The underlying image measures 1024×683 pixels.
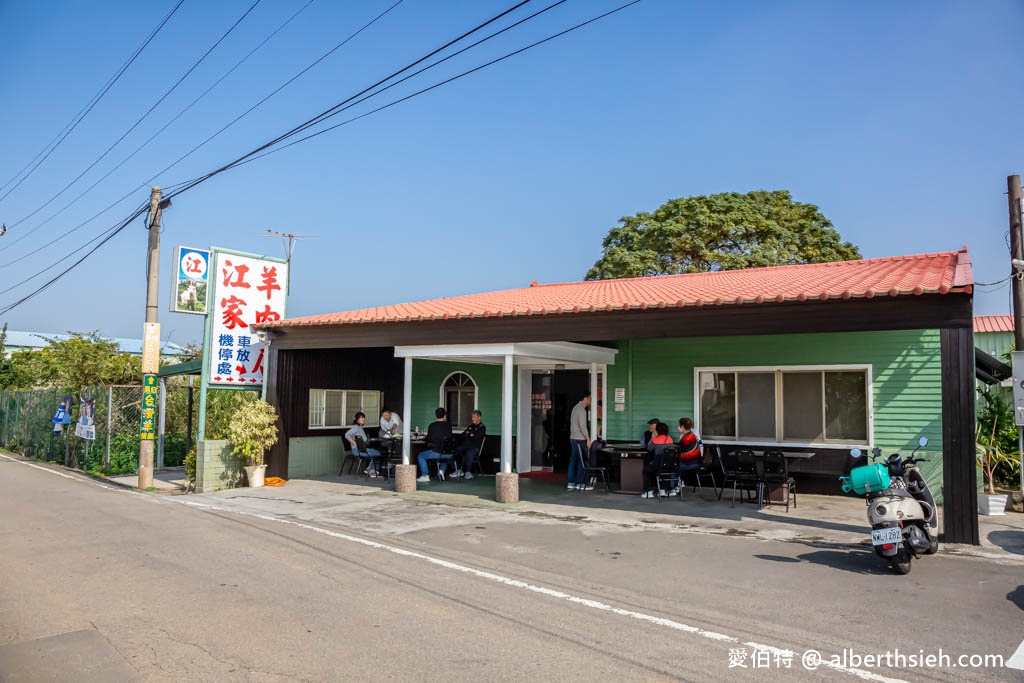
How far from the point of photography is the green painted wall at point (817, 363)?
39.6ft

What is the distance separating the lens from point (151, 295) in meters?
15.0

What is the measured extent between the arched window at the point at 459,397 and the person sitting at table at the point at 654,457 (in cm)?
552

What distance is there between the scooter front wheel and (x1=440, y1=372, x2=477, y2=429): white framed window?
438 inches

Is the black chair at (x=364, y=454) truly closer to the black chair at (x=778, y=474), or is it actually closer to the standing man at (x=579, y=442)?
the standing man at (x=579, y=442)

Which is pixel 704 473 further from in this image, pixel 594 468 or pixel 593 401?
pixel 593 401

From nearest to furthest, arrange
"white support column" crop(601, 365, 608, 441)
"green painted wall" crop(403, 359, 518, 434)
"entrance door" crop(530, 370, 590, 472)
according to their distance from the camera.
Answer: "white support column" crop(601, 365, 608, 441) → "entrance door" crop(530, 370, 590, 472) → "green painted wall" crop(403, 359, 518, 434)

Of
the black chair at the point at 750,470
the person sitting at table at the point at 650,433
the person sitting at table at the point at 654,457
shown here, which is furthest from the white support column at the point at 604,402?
the black chair at the point at 750,470

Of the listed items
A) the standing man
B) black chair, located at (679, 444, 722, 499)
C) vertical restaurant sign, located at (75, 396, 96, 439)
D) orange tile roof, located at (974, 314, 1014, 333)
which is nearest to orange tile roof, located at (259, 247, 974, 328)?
the standing man

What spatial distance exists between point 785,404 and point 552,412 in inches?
201

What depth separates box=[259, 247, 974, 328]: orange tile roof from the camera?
955 centimetres

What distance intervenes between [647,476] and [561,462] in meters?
4.13

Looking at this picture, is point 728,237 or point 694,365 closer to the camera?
point 694,365

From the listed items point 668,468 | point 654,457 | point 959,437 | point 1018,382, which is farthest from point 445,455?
point 1018,382

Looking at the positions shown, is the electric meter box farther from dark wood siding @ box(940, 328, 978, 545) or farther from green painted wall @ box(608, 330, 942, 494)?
dark wood siding @ box(940, 328, 978, 545)
